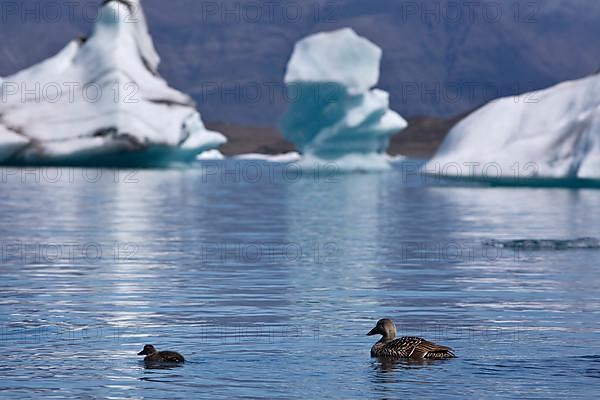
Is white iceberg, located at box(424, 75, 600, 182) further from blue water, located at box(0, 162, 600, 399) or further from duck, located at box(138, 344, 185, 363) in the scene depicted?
duck, located at box(138, 344, 185, 363)

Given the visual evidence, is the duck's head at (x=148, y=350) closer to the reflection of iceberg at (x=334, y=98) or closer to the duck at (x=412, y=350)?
the duck at (x=412, y=350)

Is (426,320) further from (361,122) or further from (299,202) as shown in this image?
(361,122)

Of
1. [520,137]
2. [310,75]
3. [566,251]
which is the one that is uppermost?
[310,75]

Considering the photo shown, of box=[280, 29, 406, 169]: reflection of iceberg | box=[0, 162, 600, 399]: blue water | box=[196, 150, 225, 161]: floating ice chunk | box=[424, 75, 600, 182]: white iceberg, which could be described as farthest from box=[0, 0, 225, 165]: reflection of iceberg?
box=[196, 150, 225, 161]: floating ice chunk

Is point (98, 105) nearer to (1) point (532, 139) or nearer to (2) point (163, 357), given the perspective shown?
(1) point (532, 139)

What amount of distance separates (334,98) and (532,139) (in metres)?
19.5

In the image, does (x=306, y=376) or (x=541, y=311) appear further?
(x=541, y=311)

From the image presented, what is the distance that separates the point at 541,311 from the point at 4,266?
8.81 meters

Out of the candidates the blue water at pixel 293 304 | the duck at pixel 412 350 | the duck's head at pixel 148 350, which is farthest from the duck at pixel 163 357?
the duck at pixel 412 350

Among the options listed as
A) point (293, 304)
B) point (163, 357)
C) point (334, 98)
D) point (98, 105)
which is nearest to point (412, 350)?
point (163, 357)

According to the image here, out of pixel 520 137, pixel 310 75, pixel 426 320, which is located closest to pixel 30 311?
pixel 426 320

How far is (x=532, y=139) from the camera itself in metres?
46.5

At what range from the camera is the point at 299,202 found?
43.5 meters

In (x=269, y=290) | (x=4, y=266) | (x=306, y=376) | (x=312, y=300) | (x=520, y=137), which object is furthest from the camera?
(x=520, y=137)
